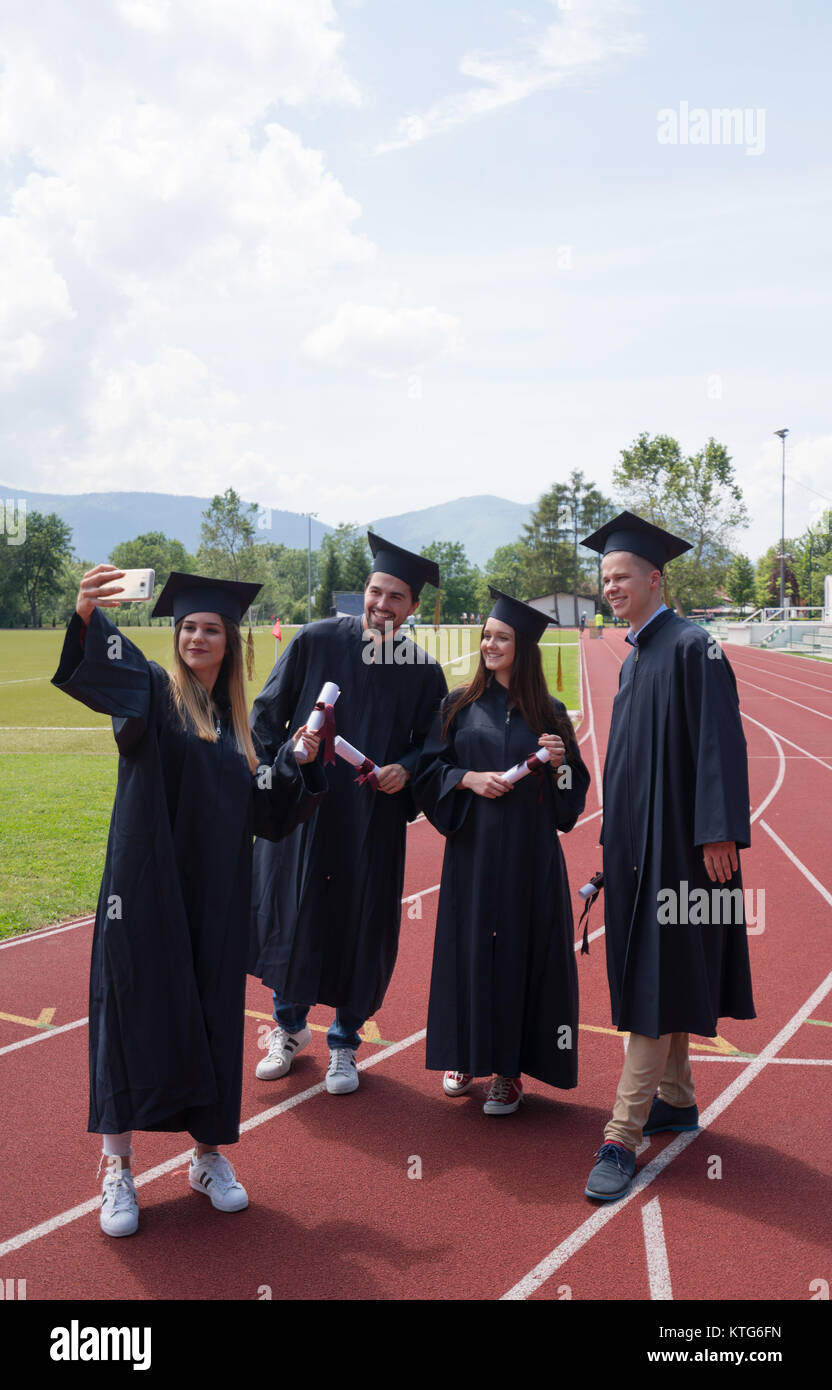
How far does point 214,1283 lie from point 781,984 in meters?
4.07

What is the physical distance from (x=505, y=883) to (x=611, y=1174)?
124cm

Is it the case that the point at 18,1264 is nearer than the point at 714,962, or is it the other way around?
the point at 18,1264

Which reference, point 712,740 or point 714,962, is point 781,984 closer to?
point 714,962

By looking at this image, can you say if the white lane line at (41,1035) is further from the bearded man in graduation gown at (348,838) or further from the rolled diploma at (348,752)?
the rolled diploma at (348,752)

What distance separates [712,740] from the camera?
12.7 feet

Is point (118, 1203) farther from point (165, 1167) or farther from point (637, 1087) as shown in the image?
point (637, 1087)

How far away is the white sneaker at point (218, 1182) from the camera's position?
367cm

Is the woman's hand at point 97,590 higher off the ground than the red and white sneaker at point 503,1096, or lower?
higher

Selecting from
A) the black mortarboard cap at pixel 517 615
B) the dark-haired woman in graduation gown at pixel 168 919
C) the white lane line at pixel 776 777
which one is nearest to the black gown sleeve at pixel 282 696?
the black mortarboard cap at pixel 517 615

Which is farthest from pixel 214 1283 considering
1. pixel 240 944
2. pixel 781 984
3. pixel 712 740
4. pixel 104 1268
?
pixel 781 984

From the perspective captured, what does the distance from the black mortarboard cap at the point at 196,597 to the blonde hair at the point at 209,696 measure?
4 centimetres

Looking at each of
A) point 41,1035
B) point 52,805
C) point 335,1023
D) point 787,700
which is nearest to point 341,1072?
point 335,1023

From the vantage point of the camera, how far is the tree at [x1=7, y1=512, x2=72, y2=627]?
8681 cm

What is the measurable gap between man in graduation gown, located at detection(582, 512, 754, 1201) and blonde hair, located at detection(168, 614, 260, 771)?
5.06ft
